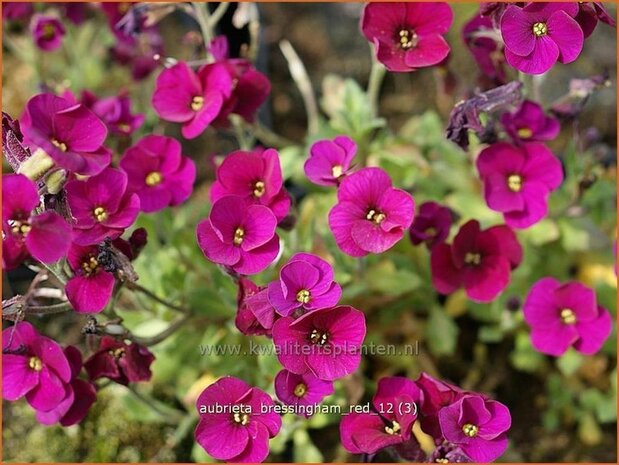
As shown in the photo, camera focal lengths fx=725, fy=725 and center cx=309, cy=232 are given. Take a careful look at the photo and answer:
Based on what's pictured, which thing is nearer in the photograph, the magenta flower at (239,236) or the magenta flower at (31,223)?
the magenta flower at (31,223)

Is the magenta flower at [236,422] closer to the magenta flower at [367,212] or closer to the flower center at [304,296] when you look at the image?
the flower center at [304,296]

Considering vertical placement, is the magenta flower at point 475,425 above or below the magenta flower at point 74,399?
above

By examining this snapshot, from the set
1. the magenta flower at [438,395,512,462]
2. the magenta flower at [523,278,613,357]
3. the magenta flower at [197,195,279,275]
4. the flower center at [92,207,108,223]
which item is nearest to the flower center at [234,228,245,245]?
the magenta flower at [197,195,279,275]

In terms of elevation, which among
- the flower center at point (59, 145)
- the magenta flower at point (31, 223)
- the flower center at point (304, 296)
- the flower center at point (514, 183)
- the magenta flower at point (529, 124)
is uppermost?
the flower center at point (59, 145)

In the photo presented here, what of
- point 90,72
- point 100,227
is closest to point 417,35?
point 100,227

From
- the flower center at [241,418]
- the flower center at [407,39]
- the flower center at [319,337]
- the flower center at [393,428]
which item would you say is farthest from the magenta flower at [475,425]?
the flower center at [407,39]

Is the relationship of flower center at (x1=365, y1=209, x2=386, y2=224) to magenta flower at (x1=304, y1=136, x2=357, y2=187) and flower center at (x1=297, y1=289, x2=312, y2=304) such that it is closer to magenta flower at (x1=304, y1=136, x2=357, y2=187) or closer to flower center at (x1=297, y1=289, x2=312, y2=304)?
magenta flower at (x1=304, y1=136, x2=357, y2=187)

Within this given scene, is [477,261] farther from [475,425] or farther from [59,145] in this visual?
[59,145]

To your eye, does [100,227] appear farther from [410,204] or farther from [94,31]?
[94,31]
